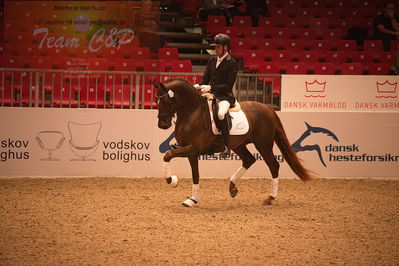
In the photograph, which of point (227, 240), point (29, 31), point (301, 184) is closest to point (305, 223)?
point (227, 240)

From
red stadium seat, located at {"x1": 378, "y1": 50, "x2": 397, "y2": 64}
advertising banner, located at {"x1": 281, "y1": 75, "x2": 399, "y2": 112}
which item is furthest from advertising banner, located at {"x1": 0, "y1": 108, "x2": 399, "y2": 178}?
red stadium seat, located at {"x1": 378, "y1": 50, "x2": 397, "y2": 64}

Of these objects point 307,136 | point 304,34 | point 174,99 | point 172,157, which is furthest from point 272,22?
point 172,157

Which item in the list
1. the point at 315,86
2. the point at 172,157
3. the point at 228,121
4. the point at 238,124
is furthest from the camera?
the point at 315,86

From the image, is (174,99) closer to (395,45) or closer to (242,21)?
(242,21)

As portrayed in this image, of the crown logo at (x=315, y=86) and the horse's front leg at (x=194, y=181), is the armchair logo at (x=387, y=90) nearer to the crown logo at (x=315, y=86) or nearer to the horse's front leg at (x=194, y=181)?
the crown logo at (x=315, y=86)

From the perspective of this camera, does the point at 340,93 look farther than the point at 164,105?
Yes

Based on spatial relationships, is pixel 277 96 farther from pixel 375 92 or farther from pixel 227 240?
pixel 227 240

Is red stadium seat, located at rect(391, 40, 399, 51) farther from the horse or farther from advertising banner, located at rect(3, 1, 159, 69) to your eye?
the horse

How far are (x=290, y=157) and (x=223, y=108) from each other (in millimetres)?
1547

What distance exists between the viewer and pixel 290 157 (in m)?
10.7

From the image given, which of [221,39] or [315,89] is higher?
[221,39]

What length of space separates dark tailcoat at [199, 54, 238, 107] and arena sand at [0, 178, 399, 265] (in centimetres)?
175

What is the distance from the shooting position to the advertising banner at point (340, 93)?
42.4 feet

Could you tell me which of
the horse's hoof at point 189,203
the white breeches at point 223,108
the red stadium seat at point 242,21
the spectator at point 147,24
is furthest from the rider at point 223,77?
the red stadium seat at point 242,21
